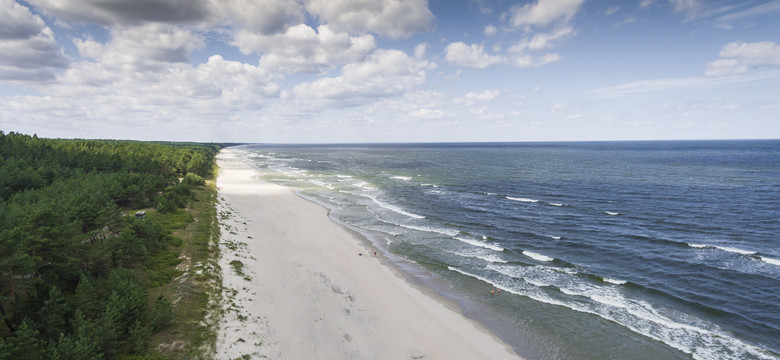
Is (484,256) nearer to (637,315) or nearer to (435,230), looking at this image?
(435,230)

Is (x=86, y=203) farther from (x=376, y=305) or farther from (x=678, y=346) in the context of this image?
(x=678, y=346)

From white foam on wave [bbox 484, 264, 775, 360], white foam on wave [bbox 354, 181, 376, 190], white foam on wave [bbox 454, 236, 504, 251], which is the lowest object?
white foam on wave [bbox 484, 264, 775, 360]

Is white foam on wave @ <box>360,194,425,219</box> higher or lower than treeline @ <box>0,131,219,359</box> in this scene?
lower

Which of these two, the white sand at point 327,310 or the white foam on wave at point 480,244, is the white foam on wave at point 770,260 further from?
the white sand at point 327,310

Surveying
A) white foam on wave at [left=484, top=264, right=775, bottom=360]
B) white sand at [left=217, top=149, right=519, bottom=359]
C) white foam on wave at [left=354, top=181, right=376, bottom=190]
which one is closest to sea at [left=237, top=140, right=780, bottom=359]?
white foam on wave at [left=484, top=264, right=775, bottom=360]

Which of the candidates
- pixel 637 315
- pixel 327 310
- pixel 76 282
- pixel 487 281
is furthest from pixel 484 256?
pixel 76 282

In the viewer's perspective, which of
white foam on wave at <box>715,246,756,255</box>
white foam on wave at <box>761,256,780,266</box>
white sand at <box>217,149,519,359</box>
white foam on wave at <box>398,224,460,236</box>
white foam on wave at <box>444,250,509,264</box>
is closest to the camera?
white sand at <box>217,149,519,359</box>

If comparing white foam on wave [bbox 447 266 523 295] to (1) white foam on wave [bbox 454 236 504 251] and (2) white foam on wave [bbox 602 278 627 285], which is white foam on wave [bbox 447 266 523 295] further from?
(2) white foam on wave [bbox 602 278 627 285]

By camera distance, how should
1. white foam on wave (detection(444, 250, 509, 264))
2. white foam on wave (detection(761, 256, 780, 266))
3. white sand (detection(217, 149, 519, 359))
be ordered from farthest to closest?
white foam on wave (detection(444, 250, 509, 264)), white foam on wave (detection(761, 256, 780, 266)), white sand (detection(217, 149, 519, 359))

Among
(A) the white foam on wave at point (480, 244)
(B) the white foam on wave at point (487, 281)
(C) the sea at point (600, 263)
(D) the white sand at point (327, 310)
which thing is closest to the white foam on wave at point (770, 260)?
(C) the sea at point (600, 263)
